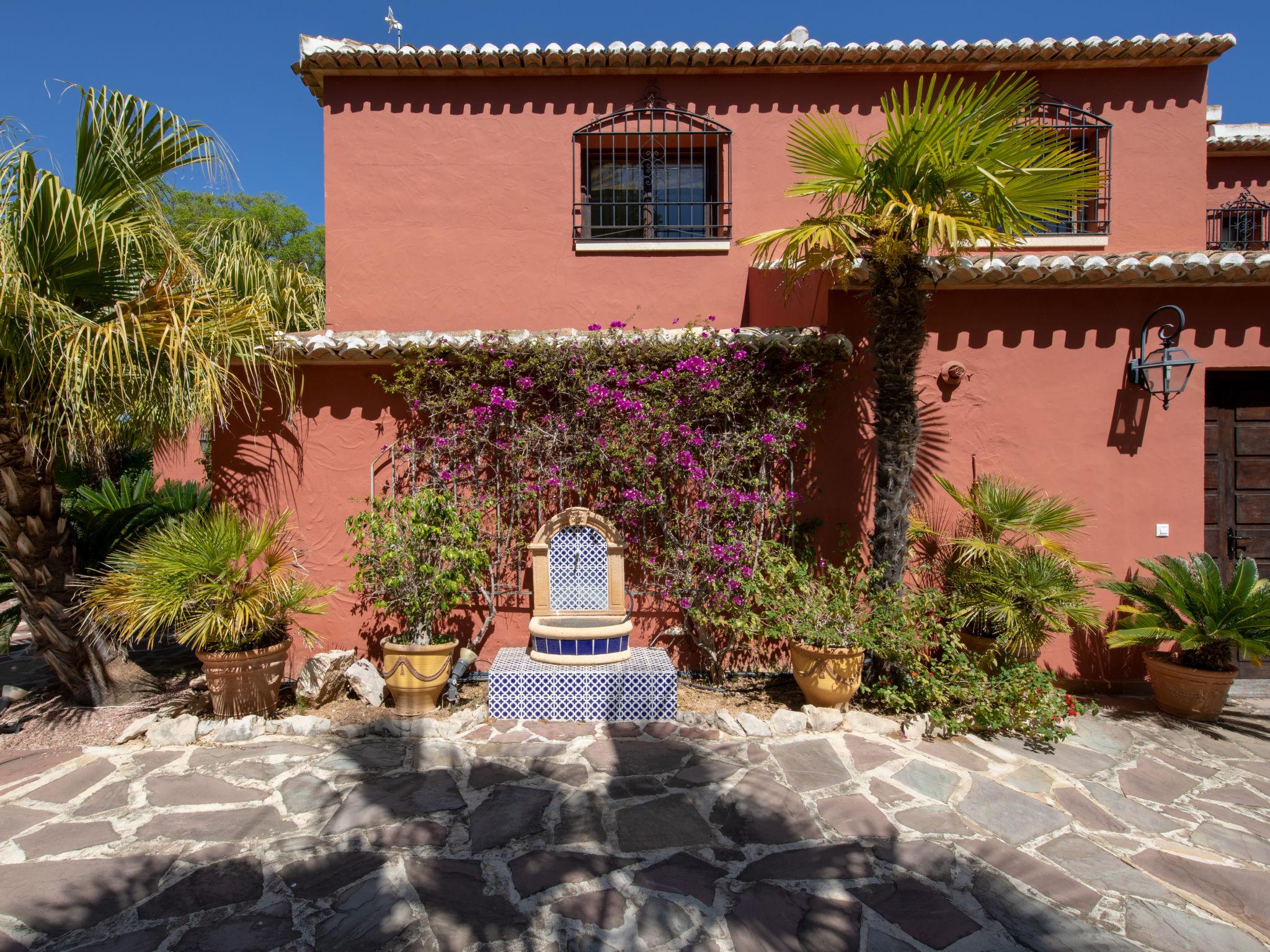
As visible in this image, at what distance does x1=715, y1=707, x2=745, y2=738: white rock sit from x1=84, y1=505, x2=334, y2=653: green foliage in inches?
138

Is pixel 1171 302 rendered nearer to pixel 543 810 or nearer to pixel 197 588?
pixel 543 810

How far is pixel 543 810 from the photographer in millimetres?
4320

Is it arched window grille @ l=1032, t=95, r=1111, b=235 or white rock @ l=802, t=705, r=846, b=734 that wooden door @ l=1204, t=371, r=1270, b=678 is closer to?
Answer: arched window grille @ l=1032, t=95, r=1111, b=235

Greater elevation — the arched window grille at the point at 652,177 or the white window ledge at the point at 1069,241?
the arched window grille at the point at 652,177

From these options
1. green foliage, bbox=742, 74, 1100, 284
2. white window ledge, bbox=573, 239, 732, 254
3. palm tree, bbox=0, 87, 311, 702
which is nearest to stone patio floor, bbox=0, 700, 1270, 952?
palm tree, bbox=0, 87, 311, 702

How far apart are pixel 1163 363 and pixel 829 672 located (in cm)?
428

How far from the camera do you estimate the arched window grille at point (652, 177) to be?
310 inches

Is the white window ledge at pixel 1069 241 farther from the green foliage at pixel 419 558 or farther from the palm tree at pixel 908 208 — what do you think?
the green foliage at pixel 419 558

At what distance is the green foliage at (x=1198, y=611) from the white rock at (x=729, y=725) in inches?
133

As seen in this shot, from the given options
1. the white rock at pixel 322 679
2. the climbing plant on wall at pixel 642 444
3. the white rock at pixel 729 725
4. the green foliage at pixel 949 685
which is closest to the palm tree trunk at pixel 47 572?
the white rock at pixel 322 679

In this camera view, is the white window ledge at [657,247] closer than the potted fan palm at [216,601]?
No

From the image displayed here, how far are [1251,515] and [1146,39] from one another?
5254mm

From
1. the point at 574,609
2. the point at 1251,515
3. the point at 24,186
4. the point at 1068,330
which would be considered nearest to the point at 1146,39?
the point at 1068,330

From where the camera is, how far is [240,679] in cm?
547
